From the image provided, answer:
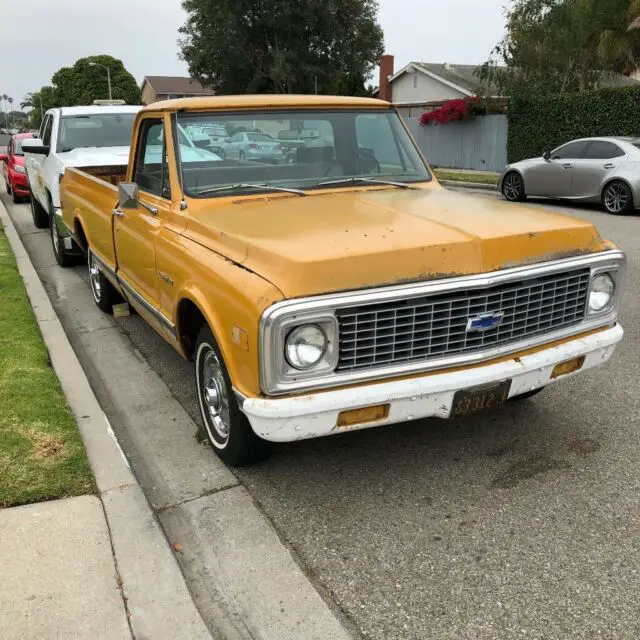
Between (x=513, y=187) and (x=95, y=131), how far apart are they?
31.1 feet

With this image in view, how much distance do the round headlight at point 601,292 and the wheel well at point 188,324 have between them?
6.95ft

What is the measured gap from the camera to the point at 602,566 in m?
2.95

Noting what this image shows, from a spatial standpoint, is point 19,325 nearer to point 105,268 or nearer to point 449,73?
point 105,268

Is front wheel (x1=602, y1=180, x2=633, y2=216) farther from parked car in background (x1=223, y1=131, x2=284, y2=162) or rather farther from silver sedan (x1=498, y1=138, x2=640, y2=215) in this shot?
parked car in background (x1=223, y1=131, x2=284, y2=162)

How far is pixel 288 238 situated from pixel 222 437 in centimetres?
124

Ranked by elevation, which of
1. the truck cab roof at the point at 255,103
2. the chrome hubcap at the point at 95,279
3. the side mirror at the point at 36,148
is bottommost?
the chrome hubcap at the point at 95,279

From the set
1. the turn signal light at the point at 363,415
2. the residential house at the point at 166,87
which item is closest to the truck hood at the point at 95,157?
the turn signal light at the point at 363,415

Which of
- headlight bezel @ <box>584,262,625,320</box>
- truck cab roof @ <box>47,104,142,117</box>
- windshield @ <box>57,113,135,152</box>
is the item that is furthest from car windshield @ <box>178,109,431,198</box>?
truck cab roof @ <box>47,104,142,117</box>

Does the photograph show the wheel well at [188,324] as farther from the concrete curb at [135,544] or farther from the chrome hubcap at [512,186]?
the chrome hubcap at [512,186]

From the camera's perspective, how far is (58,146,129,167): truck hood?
360 inches

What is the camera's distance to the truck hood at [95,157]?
30.0 feet

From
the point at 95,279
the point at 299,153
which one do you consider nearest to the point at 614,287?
the point at 299,153

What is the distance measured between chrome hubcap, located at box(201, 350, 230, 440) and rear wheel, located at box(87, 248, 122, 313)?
323 centimetres

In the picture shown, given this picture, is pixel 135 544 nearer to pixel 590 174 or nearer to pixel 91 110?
pixel 91 110
